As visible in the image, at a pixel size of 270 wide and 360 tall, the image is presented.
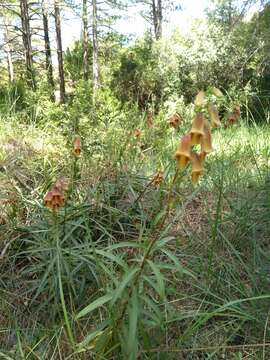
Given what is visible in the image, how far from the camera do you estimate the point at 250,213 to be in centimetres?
234

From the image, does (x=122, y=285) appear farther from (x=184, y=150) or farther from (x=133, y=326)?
(x=184, y=150)

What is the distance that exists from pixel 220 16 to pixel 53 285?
15.9 meters

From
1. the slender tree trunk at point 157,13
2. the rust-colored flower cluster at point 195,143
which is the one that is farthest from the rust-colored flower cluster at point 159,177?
the slender tree trunk at point 157,13

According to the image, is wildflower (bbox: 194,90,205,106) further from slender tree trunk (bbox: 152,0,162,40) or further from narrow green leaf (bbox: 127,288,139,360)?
slender tree trunk (bbox: 152,0,162,40)

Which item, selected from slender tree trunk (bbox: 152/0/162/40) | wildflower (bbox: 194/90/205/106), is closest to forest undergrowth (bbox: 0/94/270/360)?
wildflower (bbox: 194/90/205/106)

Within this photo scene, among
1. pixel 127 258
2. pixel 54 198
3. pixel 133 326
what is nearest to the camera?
pixel 133 326

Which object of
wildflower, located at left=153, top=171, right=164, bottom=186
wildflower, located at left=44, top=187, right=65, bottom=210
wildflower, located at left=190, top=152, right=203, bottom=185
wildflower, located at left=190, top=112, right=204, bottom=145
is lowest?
wildflower, located at left=153, top=171, right=164, bottom=186

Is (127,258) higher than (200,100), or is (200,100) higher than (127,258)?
(200,100)

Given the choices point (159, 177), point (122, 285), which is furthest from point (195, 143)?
point (159, 177)

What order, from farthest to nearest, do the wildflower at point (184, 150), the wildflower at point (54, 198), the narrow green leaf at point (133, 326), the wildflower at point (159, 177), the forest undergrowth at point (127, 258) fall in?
the wildflower at point (159, 177)
the wildflower at point (54, 198)
the forest undergrowth at point (127, 258)
the narrow green leaf at point (133, 326)
the wildflower at point (184, 150)

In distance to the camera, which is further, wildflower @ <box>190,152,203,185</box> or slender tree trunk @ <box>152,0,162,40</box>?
slender tree trunk @ <box>152,0,162,40</box>

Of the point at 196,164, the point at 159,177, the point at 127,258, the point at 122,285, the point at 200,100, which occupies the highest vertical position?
the point at 200,100

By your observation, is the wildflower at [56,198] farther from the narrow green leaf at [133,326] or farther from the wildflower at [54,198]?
the narrow green leaf at [133,326]

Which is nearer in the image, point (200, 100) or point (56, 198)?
point (200, 100)
